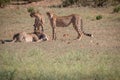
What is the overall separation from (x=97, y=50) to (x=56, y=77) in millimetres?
4280

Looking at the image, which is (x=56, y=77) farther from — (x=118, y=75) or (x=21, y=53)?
(x=21, y=53)

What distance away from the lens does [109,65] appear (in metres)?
10.5

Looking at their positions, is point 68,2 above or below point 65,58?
below

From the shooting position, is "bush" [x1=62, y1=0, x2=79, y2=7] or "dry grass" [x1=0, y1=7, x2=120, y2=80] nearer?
"dry grass" [x1=0, y1=7, x2=120, y2=80]

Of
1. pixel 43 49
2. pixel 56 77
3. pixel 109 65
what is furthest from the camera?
pixel 43 49

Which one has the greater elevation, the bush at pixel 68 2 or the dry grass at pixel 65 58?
the dry grass at pixel 65 58

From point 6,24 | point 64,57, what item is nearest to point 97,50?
point 64,57

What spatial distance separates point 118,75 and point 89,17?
15176 mm

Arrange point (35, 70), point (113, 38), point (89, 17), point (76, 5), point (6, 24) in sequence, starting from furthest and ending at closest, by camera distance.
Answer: point (76, 5) → point (89, 17) → point (6, 24) → point (113, 38) → point (35, 70)

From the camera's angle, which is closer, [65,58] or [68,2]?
[65,58]

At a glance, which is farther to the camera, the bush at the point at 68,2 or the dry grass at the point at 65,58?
the bush at the point at 68,2

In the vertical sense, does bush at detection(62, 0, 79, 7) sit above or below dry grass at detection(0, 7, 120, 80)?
below

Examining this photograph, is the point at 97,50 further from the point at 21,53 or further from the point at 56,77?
the point at 56,77

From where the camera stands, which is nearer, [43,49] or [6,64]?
[6,64]
